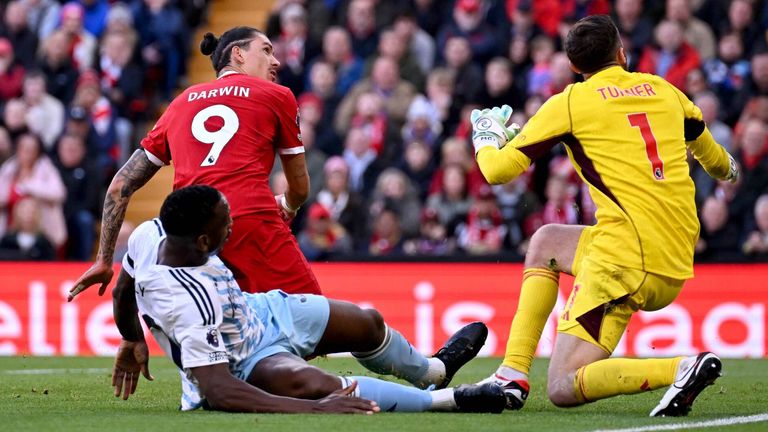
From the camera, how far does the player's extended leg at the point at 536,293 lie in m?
7.37

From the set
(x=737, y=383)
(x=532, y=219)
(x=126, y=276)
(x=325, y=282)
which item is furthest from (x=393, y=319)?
(x=126, y=276)

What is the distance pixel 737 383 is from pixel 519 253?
14.9 ft

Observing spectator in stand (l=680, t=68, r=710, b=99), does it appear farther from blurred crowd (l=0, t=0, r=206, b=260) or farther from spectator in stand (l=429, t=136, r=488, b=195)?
blurred crowd (l=0, t=0, r=206, b=260)

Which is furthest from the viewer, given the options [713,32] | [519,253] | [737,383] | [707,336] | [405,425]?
[713,32]

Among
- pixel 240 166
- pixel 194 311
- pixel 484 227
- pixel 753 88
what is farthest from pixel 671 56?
pixel 194 311

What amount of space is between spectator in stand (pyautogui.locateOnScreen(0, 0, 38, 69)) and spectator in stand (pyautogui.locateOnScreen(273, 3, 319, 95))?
3154mm

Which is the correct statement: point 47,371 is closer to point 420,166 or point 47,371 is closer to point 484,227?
point 484,227

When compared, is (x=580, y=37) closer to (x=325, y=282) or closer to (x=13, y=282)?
(x=325, y=282)

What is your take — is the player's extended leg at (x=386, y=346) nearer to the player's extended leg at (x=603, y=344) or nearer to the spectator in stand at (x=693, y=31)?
the player's extended leg at (x=603, y=344)

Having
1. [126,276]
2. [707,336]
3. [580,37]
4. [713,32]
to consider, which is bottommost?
[707,336]

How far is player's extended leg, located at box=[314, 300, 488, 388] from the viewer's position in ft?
23.8

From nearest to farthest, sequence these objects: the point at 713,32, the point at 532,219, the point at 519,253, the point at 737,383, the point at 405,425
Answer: the point at 405,425, the point at 737,383, the point at 519,253, the point at 532,219, the point at 713,32

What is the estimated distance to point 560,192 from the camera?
14.1 meters

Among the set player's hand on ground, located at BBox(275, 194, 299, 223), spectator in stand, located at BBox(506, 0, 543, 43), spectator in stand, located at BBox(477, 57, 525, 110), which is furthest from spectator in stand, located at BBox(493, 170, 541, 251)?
player's hand on ground, located at BBox(275, 194, 299, 223)
